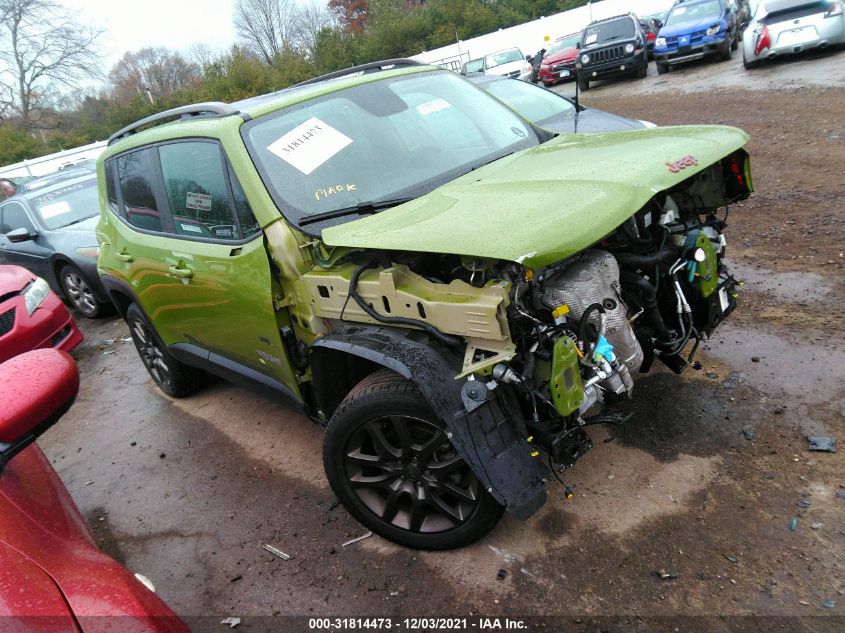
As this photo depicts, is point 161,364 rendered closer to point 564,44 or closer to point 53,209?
point 53,209

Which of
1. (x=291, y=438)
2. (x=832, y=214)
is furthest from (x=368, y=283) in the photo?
(x=832, y=214)

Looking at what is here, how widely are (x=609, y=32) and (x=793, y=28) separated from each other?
5756 millimetres

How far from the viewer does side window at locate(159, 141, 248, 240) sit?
321 centimetres

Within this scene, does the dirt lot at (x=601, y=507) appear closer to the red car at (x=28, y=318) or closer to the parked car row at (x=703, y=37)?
the red car at (x=28, y=318)

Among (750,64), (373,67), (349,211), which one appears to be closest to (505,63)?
(750,64)

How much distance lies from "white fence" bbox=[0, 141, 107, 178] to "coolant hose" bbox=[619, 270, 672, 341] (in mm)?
24847

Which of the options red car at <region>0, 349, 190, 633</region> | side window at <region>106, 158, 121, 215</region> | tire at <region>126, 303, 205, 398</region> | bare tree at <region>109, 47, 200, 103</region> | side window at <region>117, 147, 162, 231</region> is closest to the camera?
red car at <region>0, 349, 190, 633</region>

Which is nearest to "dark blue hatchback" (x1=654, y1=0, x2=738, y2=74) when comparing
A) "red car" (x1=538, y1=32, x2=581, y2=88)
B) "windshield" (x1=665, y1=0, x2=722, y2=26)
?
"windshield" (x1=665, y1=0, x2=722, y2=26)

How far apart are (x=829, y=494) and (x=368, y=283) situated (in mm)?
2198

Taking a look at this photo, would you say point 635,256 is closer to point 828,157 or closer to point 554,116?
point 554,116

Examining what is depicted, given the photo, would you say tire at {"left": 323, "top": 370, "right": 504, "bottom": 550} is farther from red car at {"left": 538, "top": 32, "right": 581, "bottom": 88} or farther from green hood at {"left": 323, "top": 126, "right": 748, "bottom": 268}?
red car at {"left": 538, "top": 32, "right": 581, "bottom": 88}

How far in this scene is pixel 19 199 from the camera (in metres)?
8.06

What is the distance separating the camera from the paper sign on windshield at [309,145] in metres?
3.12

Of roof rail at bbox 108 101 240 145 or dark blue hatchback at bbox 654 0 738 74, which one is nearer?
roof rail at bbox 108 101 240 145
